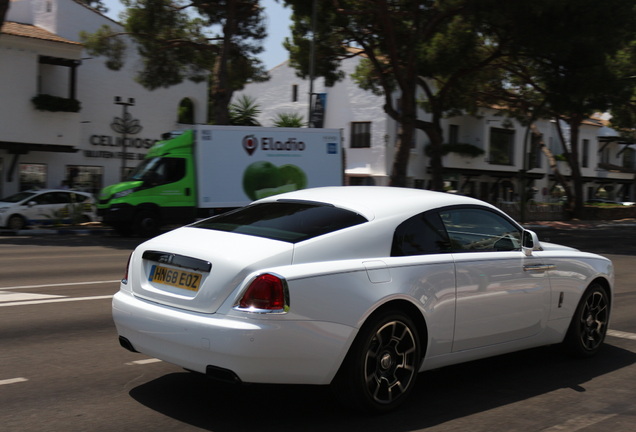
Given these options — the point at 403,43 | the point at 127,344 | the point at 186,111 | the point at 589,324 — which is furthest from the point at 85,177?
the point at 127,344

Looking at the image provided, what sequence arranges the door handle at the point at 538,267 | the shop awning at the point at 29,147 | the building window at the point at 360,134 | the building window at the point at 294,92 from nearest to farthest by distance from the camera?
the door handle at the point at 538,267
the shop awning at the point at 29,147
the building window at the point at 360,134
the building window at the point at 294,92

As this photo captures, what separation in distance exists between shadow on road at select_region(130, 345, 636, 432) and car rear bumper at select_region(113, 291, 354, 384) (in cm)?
38

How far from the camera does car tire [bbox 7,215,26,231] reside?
23.7m

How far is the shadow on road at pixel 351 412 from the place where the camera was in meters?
4.80

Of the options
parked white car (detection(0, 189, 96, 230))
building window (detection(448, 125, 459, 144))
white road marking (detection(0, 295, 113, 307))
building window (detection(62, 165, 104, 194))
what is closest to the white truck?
parked white car (detection(0, 189, 96, 230))

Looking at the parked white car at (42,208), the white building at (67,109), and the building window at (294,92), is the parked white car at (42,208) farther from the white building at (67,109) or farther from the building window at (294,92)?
the building window at (294,92)

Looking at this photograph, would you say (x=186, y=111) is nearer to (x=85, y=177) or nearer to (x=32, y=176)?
(x=85, y=177)

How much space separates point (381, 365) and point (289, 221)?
1154mm

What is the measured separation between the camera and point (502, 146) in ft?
176

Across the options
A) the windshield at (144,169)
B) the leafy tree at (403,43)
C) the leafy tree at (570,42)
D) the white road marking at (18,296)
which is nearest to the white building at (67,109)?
the windshield at (144,169)

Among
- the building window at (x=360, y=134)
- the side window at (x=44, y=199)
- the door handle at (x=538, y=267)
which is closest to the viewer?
the door handle at (x=538, y=267)

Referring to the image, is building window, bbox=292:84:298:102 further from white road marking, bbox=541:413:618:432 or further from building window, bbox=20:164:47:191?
white road marking, bbox=541:413:618:432

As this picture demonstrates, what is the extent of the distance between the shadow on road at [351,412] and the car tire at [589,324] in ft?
0.50

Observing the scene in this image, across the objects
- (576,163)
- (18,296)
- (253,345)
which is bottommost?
(18,296)
